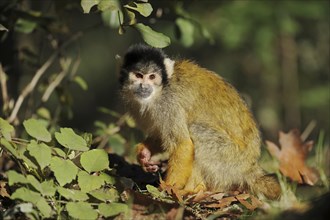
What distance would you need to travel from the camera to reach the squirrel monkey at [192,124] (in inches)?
198

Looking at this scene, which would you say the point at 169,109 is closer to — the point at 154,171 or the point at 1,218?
the point at 154,171

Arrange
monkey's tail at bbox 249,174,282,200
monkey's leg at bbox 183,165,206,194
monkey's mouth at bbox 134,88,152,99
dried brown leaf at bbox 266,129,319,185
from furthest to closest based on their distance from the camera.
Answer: monkey's mouth at bbox 134,88,152,99 → dried brown leaf at bbox 266,129,319,185 → monkey's leg at bbox 183,165,206,194 → monkey's tail at bbox 249,174,282,200

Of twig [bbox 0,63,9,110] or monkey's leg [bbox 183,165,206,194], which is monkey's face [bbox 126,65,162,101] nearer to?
monkey's leg [bbox 183,165,206,194]

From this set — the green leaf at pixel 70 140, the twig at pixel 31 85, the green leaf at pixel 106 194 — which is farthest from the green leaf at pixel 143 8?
the twig at pixel 31 85

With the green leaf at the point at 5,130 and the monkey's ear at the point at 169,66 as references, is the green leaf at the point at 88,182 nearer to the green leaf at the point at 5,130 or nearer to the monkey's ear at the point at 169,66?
the green leaf at the point at 5,130

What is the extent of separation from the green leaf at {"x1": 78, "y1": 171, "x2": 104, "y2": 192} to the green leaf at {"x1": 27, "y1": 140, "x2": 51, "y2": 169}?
0.24 metres

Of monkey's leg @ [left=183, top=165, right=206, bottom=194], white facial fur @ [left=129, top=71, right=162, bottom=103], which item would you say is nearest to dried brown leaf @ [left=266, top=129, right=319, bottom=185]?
monkey's leg @ [left=183, top=165, right=206, bottom=194]

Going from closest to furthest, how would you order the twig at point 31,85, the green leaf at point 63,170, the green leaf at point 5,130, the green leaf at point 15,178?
the green leaf at point 15,178 < the green leaf at point 63,170 < the green leaf at point 5,130 < the twig at point 31,85

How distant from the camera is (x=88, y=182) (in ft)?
12.6

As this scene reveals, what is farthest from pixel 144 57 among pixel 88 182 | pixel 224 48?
pixel 224 48

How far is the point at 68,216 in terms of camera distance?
3682 mm

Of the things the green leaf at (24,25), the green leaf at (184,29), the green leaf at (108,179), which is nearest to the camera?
the green leaf at (108,179)

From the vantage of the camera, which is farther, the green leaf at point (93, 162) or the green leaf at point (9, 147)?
the green leaf at point (93, 162)

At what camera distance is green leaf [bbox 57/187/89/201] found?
3697mm
